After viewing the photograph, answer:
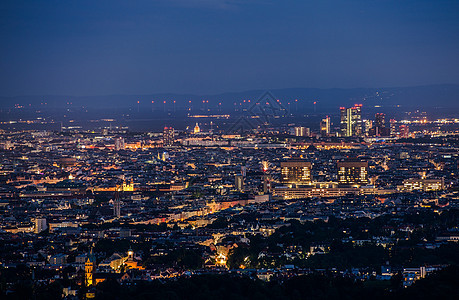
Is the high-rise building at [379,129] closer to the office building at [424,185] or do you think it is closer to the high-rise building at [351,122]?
the high-rise building at [351,122]

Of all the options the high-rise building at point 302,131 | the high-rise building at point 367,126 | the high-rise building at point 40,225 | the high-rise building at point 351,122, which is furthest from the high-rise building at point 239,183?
the high-rise building at point 367,126

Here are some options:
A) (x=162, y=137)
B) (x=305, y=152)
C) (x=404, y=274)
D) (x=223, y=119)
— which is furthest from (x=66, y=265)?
(x=223, y=119)

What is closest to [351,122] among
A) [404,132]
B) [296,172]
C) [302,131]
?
[302,131]

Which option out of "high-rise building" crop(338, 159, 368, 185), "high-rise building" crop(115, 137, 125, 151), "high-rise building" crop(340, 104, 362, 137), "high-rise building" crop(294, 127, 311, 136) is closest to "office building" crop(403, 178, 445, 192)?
"high-rise building" crop(338, 159, 368, 185)

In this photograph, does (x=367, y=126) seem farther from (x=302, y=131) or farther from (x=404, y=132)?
(x=404, y=132)

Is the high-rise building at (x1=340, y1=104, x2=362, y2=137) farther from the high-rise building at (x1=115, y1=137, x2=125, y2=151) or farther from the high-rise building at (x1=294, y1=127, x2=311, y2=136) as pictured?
the high-rise building at (x1=115, y1=137, x2=125, y2=151)

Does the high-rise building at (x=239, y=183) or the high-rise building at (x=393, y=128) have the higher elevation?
the high-rise building at (x=239, y=183)
